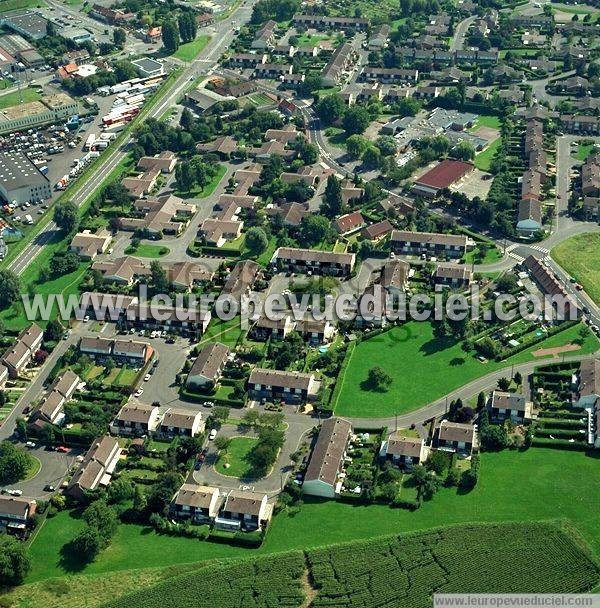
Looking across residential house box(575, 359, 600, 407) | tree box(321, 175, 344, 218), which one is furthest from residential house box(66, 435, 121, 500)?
tree box(321, 175, 344, 218)

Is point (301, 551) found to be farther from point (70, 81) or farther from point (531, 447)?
point (70, 81)

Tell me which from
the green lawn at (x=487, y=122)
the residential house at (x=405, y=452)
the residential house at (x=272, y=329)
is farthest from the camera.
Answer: the green lawn at (x=487, y=122)

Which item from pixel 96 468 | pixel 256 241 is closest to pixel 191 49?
pixel 256 241

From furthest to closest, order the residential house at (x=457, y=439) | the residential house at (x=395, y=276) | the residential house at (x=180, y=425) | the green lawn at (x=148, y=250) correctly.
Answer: the green lawn at (x=148, y=250)
the residential house at (x=395, y=276)
the residential house at (x=180, y=425)
the residential house at (x=457, y=439)

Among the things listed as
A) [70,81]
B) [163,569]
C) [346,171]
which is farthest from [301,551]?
[70,81]

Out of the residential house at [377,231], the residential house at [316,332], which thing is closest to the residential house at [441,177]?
the residential house at [377,231]

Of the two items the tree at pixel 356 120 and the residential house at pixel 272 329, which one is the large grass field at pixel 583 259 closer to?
the residential house at pixel 272 329

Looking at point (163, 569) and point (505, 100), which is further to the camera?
point (505, 100)
